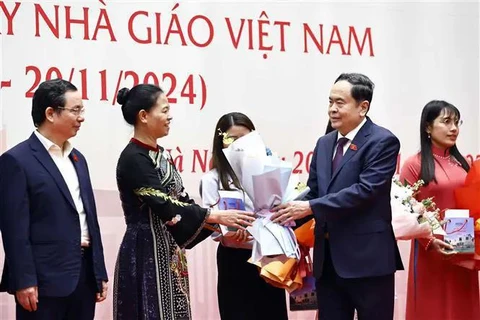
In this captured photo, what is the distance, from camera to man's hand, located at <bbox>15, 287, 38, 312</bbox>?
292cm

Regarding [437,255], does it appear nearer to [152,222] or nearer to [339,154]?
[339,154]

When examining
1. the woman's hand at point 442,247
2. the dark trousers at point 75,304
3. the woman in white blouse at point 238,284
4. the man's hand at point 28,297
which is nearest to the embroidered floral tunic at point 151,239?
the dark trousers at point 75,304

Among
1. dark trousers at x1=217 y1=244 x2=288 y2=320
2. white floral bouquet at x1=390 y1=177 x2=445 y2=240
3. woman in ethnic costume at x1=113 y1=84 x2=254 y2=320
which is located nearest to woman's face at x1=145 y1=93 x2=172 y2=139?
woman in ethnic costume at x1=113 y1=84 x2=254 y2=320

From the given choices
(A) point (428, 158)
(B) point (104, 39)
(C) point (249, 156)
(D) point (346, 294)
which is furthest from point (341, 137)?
(B) point (104, 39)

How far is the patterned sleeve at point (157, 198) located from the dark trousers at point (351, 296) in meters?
0.57

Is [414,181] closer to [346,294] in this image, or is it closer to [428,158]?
[428,158]

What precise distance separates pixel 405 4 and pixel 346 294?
2.32 metres

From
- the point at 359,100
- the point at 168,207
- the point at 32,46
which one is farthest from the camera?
the point at 32,46

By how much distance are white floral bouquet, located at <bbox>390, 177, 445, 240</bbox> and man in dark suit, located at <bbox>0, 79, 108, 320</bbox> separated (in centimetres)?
133

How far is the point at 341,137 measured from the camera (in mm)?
3414

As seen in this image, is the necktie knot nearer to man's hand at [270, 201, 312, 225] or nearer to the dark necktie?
the dark necktie

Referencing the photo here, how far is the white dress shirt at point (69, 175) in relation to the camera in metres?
3.15

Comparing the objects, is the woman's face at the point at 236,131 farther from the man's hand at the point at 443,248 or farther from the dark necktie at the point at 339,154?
the man's hand at the point at 443,248

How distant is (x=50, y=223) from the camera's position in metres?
3.03
